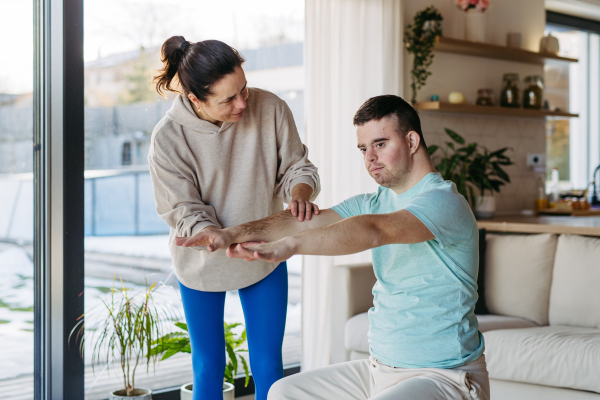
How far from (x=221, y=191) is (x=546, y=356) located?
4.49 feet

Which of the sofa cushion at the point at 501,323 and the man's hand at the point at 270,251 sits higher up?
the man's hand at the point at 270,251

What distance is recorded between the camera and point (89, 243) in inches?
108

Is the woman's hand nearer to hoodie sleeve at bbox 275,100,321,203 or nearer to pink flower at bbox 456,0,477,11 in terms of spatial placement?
hoodie sleeve at bbox 275,100,321,203

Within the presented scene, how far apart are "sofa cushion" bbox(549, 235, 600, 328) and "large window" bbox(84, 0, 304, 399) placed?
1.56m

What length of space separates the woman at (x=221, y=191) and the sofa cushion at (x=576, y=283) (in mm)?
1468

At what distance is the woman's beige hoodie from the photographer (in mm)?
1719

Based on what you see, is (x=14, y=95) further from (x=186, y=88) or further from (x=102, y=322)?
(x=186, y=88)

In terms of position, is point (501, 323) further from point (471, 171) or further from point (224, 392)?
point (224, 392)

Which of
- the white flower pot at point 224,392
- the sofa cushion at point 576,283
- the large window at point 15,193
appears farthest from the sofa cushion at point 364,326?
the large window at point 15,193

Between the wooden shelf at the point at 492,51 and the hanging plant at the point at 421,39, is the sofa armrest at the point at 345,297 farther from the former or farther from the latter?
the wooden shelf at the point at 492,51

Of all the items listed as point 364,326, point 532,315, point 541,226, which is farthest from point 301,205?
point 541,226

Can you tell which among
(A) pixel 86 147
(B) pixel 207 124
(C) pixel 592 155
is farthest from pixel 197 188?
(C) pixel 592 155

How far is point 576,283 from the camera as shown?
2.63 m

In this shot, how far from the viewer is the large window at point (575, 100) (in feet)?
15.8
